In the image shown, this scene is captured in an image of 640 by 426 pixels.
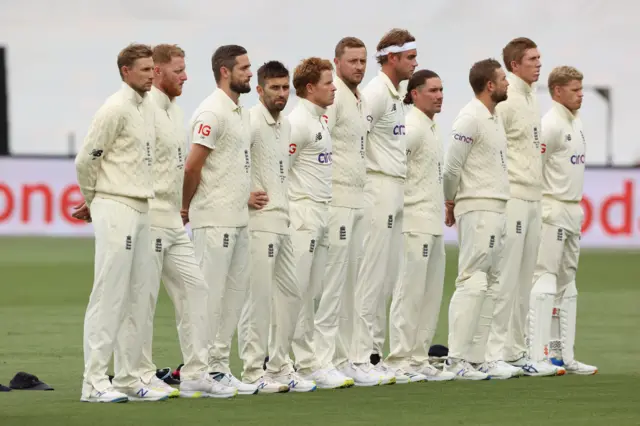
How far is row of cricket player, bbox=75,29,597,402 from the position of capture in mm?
9148

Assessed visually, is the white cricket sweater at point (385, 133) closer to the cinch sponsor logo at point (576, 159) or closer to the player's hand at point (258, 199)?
the player's hand at point (258, 199)

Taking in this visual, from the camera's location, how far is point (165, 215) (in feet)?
30.9

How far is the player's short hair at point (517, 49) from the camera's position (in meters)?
11.2

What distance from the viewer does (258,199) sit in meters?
9.80

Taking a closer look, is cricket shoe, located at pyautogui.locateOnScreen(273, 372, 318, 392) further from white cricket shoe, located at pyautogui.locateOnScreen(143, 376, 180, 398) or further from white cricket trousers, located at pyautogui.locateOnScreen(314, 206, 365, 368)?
white cricket shoe, located at pyautogui.locateOnScreen(143, 376, 180, 398)

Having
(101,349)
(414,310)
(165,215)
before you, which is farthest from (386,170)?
(101,349)

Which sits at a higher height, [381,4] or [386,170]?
[381,4]

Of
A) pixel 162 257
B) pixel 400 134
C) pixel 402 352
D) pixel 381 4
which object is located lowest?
pixel 402 352

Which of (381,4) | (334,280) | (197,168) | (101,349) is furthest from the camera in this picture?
(381,4)

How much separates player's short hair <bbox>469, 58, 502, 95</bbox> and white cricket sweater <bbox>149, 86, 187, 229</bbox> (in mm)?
2476

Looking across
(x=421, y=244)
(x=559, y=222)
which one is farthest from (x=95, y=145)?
(x=559, y=222)

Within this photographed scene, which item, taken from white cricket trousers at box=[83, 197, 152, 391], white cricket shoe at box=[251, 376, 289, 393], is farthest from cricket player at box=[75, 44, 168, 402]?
white cricket shoe at box=[251, 376, 289, 393]

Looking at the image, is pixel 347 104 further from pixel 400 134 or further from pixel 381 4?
pixel 381 4

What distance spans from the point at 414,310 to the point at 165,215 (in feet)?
7.00
